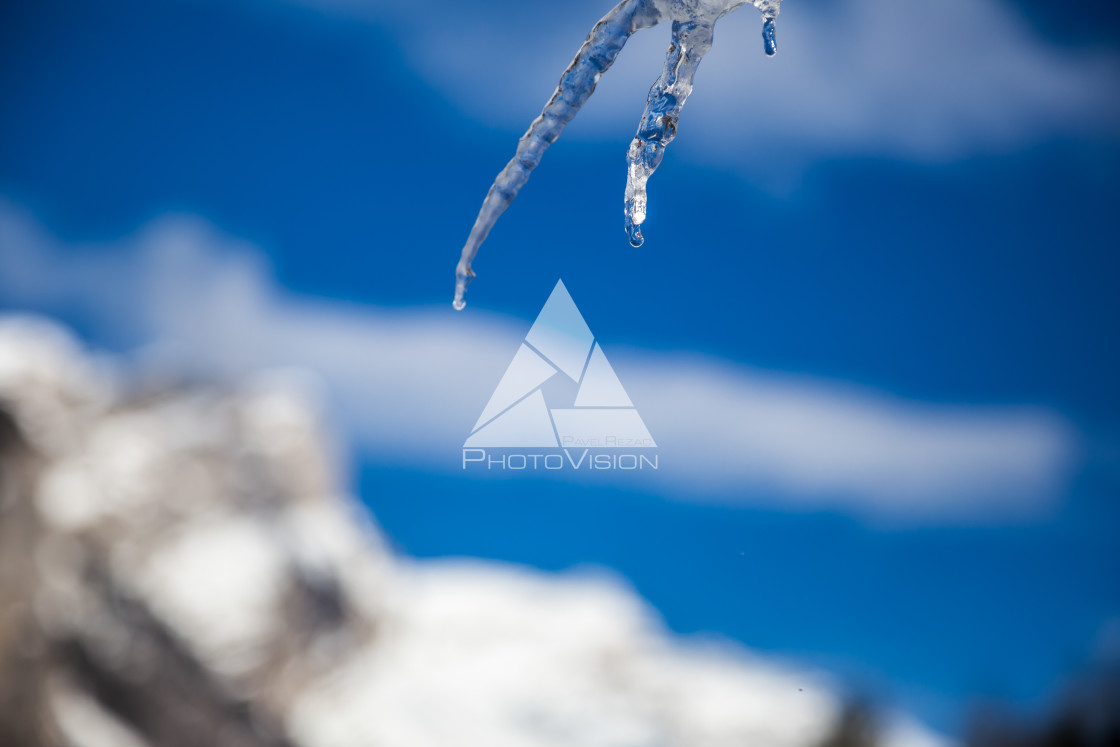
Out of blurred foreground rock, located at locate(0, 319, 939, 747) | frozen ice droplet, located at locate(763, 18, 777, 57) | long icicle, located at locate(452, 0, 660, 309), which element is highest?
blurred foreground rock, located at locate(0, 319, 939, 747)

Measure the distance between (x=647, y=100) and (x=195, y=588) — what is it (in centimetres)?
5622

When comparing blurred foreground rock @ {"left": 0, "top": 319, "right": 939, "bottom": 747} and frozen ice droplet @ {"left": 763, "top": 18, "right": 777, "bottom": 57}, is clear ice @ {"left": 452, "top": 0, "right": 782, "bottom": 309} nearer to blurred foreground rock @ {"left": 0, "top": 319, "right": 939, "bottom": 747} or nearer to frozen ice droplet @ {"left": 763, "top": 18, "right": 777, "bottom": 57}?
frozen ice droplet @ {"left": 763, "top": 18, "right": 777, "bottom": 57}

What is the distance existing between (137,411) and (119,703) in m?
25.1

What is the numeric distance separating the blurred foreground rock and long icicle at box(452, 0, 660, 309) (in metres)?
28.1

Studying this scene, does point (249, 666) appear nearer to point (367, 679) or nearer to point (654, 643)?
point (367, 679)

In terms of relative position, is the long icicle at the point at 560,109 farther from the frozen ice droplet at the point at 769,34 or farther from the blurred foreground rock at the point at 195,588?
the blurred foreground rock at the point at 195,588

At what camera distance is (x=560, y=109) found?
2549 mm

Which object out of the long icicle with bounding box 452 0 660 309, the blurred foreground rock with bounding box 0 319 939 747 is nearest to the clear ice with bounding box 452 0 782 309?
the long icicle with bounding box 452 0 660 309

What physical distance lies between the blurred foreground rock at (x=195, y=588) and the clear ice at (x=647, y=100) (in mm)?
27796

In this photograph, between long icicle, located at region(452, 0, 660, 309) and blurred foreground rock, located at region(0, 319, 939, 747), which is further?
blurred foreground rock, located at region(0, 319, 939, 747)

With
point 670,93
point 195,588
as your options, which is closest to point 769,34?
point 670,93

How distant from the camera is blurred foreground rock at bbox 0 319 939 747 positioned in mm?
42312

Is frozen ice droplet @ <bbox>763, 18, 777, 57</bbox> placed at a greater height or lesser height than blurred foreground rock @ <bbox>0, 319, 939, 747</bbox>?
lesser

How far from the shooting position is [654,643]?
106688 millimetres
